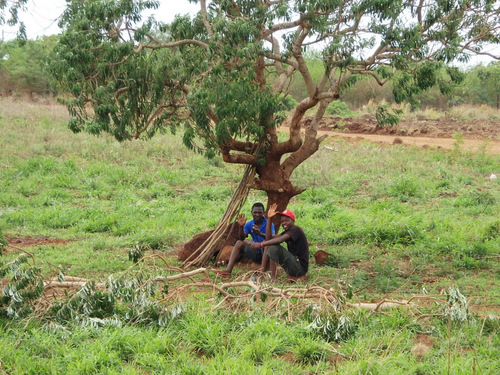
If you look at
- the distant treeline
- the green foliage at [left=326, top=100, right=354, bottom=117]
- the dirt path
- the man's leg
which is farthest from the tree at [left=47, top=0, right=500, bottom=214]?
the green foliage at [left=326, top=100, right=354, bottom=117]

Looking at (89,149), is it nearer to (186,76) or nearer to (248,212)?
(248,212)

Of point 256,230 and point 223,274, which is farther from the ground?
point 256,230

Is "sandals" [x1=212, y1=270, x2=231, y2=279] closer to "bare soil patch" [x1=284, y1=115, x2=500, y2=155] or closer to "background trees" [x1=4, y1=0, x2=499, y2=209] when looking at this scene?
"background trees" [x1=4, y1=0, x2=499, y2=209]

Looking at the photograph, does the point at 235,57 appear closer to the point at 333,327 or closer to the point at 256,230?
the point at 256,230

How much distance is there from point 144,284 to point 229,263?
223 centimetres

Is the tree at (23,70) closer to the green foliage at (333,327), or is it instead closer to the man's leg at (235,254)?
the man's leg at (235,254)

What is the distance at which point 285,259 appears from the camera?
6883 mm

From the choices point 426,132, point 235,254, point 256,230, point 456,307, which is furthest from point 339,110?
point 456,307

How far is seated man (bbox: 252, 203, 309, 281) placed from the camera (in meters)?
6.84

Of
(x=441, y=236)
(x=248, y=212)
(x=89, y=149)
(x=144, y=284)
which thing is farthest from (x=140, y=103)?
(x=89, y=149)

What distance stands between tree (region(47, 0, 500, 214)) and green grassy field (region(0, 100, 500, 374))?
2.00 m

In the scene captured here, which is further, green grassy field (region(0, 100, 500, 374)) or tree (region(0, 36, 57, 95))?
tree (region(0, 36, 57, 95))

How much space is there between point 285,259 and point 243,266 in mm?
1081

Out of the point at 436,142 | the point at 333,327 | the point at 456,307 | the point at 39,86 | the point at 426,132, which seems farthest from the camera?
the point at 39,86
